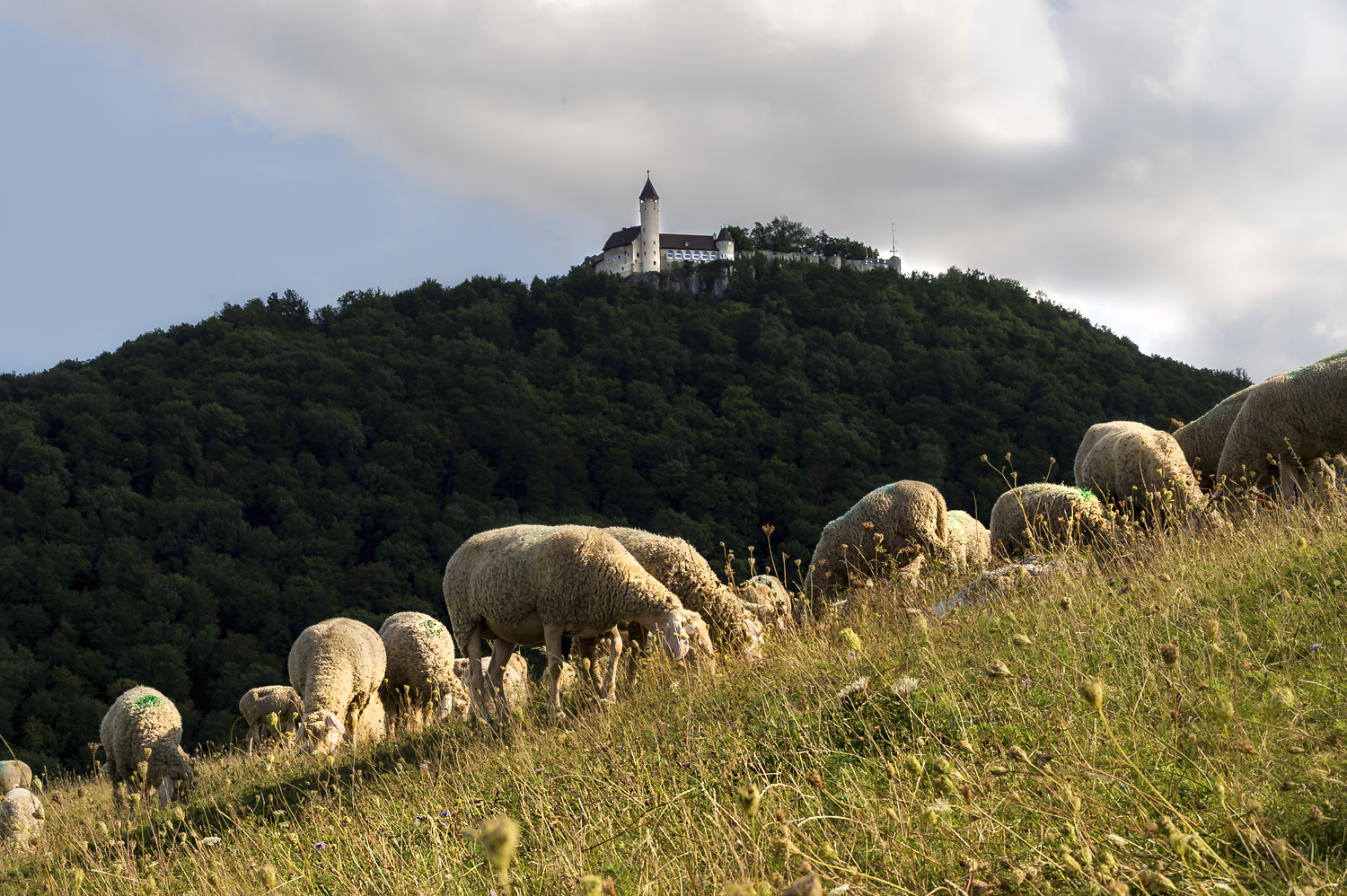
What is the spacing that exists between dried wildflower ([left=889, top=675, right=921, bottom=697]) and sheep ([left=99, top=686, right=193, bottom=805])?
9567mm

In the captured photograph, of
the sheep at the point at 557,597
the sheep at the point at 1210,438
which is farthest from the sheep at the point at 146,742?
the sheep at the point at 1210,438

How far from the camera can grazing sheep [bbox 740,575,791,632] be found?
26.5 ft

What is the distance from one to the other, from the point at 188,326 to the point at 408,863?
79.8m

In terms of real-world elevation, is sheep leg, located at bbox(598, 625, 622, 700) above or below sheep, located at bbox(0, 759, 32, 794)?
above

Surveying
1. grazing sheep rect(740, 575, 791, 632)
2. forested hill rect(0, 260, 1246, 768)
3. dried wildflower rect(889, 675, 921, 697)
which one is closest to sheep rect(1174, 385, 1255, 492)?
grazing sheep rect(740, 575, 791, 632)

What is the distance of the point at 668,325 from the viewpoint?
82.0 meters

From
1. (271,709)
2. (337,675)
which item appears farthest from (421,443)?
(337,675)

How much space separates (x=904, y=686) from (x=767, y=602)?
684cm

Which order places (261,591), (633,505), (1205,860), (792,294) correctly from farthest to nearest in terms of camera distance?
(792,294) → (633,505) → (261,591) → (1205,860)

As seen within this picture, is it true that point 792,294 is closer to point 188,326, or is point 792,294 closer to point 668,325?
point 668,325

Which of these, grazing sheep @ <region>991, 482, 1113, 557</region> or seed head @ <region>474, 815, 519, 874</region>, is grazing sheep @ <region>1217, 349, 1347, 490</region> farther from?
seed head @ <region>474, 815, 519, 874</region>

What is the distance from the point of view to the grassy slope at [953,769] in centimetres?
284

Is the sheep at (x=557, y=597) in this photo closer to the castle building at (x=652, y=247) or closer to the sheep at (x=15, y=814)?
the sheep at (x=15, y=814)

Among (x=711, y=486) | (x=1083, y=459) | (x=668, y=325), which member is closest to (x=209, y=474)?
(x=711, y=486)
